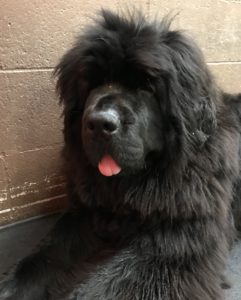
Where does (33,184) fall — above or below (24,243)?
above

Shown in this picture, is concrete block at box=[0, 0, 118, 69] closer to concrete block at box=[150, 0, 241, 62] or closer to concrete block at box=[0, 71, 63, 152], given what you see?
concrete block at box=[0, 71, 63, 152]

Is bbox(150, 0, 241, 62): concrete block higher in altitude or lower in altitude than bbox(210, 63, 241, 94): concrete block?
higher

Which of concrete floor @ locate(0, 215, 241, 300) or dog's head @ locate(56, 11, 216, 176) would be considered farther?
concrete floor @ locate(0, 215, 241, 300)

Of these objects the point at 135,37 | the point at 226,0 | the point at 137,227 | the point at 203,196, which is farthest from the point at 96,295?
the point at 226,0

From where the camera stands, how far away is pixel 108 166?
64.2 inches

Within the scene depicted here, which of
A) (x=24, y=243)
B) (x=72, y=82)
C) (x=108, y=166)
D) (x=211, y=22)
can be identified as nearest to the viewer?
(x=108, y=166)

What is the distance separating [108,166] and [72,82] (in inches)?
14.5

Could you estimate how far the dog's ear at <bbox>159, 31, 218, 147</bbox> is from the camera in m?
1.62

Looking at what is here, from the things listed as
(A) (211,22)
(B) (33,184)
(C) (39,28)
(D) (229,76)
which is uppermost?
(C) (39,28)

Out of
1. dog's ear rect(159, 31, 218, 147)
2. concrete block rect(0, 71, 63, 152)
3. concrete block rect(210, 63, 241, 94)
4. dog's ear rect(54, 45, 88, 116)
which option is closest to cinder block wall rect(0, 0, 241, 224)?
concrete block rect(0, 71, 63, 152)

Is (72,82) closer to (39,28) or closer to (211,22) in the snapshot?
(39,28)

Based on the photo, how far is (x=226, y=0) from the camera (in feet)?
9.04

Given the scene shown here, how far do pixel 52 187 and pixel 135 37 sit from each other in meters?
1.03

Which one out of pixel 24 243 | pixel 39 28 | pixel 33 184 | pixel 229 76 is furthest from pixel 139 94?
pixel 229 76
